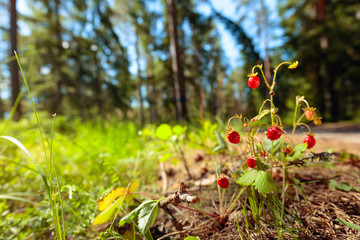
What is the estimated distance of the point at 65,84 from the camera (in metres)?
10.1

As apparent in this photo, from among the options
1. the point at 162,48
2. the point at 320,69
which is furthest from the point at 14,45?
the point at 320,69

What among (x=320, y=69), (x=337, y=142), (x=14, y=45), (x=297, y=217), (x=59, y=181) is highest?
(x=14, y=45)

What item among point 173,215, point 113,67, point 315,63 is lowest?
point 173,215

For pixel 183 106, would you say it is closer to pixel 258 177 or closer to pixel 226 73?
pixel 258 177

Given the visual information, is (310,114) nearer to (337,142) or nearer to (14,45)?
(337,142)

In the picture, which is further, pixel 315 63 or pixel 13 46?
pixel 315 63

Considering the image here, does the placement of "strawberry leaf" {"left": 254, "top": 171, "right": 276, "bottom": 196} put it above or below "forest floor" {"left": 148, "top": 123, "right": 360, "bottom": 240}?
above

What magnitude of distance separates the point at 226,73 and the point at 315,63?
1131 cm

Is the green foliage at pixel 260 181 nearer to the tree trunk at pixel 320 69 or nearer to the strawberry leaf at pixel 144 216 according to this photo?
the strawberry leaf at pixel 144 216

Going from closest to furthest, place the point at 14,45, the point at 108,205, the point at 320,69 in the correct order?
the point at 108,205 < the point at 14,45 < the point at 320,69

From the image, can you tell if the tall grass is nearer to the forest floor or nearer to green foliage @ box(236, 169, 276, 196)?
the forest floor

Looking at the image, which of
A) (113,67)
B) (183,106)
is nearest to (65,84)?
(113,67)

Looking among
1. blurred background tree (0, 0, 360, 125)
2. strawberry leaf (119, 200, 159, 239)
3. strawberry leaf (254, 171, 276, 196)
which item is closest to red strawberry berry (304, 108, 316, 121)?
strawberry leaf (254, 171, 276, 196)

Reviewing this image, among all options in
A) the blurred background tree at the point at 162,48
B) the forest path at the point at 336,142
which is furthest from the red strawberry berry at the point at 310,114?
the blurred background tree at the point at 162,48
